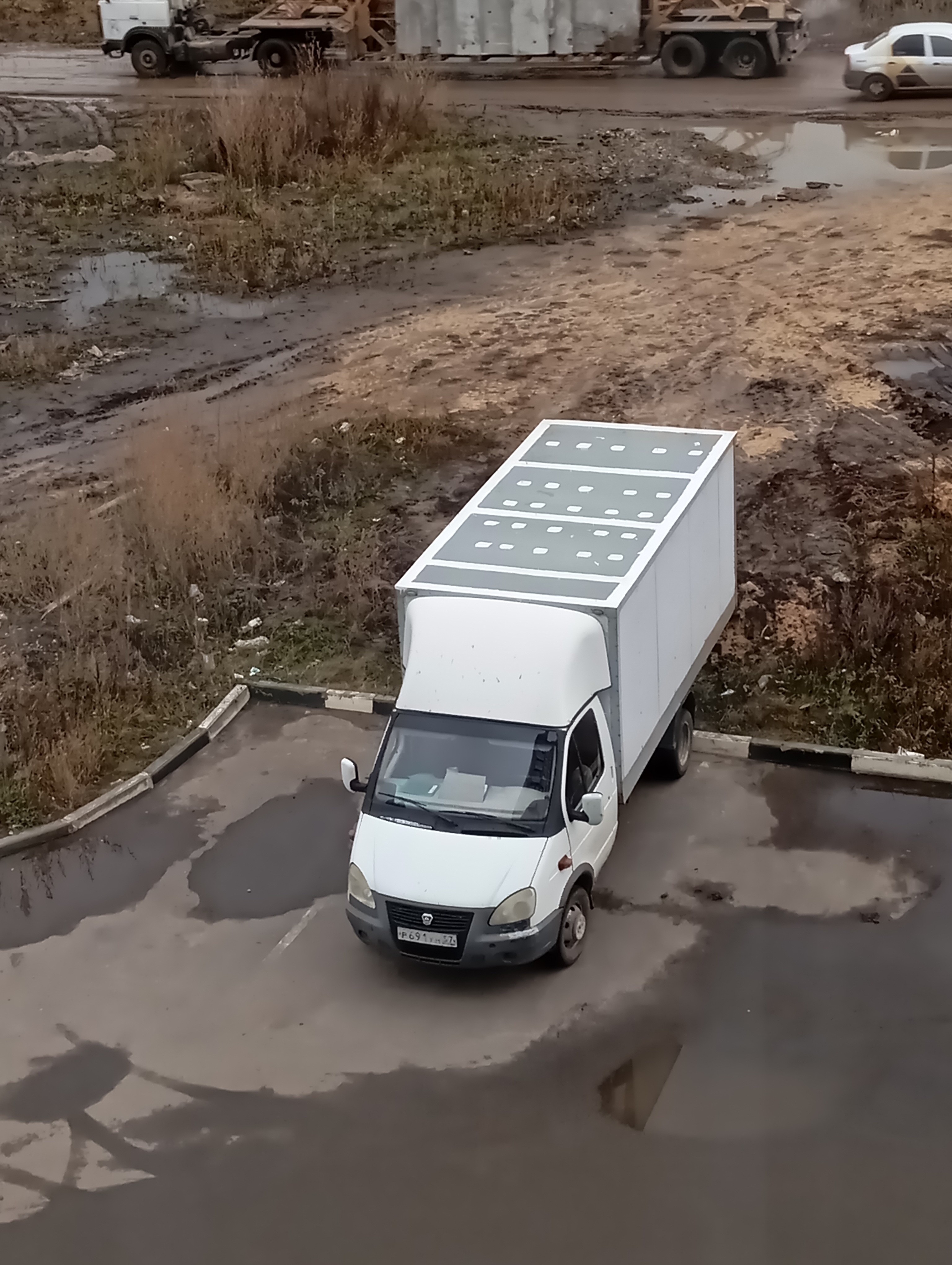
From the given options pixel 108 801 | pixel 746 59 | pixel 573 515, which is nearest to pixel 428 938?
pixel 573 515

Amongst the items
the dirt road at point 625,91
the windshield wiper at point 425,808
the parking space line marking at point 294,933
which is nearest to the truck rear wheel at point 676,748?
the windshield wiper at point 425,808

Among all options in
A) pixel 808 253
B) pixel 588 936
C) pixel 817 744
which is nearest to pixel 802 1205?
pixel 588 936

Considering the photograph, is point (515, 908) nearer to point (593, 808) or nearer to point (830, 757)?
point (593, 808)

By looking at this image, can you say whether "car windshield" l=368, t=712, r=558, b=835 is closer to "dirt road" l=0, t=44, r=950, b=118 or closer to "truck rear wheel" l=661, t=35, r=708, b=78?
"dirt road" l=0, t=44, r=950, b=118

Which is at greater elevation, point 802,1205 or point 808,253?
point 808,253

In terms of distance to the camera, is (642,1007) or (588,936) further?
(588,936)

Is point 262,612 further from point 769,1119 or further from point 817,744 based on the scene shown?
point 769,1119

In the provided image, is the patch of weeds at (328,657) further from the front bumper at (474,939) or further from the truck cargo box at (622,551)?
the front bumper at (474,939)
